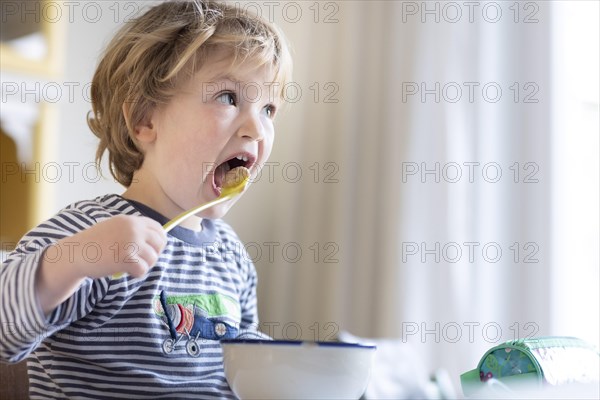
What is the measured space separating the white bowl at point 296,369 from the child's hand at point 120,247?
A: 11 cm

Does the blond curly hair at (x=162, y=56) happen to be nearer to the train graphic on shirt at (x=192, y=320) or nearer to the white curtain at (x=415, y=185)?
the train graphic on shirt at (x=192, y=320)

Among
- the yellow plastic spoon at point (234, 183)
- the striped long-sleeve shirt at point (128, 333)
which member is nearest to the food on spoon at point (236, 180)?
the yellow plastic spoon at point (234, 183)

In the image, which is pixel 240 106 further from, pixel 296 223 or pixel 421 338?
pixel 296 223

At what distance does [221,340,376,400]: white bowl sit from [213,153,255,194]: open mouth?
466 mm

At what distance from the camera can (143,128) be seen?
3.68ft

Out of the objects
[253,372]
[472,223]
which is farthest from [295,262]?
[253,372]

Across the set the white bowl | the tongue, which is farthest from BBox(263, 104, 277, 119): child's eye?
the white bowl

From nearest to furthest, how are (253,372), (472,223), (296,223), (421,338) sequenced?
(253,372)
(472,223)
(421,338)
(296,223)

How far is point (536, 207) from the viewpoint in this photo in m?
1.64

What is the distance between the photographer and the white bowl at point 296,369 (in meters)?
0.59

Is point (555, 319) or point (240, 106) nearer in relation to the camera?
point (240, 106)

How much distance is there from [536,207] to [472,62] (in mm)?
398

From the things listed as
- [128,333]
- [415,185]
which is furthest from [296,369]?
[415,185]

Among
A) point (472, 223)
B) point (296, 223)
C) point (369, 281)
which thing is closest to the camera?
point (472, 223)
